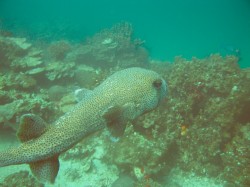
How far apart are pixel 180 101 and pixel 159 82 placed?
13.9ft

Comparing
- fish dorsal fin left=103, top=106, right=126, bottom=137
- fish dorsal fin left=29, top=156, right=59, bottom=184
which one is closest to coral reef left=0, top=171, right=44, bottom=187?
fish dorsal fin left=29, top=156, right=59, bottom=184

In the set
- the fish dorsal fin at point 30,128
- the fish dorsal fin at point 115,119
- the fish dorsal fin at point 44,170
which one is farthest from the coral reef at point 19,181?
the fish dorsal fin at point 115,119

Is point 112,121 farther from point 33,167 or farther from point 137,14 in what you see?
point 137,14

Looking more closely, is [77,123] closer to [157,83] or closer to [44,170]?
[44,170]

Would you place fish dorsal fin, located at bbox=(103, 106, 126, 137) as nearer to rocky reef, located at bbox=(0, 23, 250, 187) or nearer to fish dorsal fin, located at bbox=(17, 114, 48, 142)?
fish dorsal fin, located at bbox=(17, 114, 48, 142)

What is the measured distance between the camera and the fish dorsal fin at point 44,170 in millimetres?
3430

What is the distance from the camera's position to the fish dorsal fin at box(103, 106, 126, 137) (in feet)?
11.3

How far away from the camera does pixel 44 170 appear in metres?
3.44

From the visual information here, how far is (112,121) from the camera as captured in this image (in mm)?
3557

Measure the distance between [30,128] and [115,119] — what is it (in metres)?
1.25

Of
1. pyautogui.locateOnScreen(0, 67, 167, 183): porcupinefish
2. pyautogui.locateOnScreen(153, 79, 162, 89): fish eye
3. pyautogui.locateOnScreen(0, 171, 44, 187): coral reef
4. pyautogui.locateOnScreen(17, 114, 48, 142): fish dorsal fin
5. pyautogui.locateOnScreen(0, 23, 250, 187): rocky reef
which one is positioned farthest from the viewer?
pyautogui.locateOnScreen(0, 23, 250, 187): rocky reef

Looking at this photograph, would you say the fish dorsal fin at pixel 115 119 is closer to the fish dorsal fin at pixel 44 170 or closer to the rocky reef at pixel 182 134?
the fish dorsal fin at pixel 44 170

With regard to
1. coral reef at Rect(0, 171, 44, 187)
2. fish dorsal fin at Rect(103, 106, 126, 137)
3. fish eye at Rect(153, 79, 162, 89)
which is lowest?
coral reef at Rect(0, 171, 44, 187)

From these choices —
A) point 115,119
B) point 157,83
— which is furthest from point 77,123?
point 157,83
